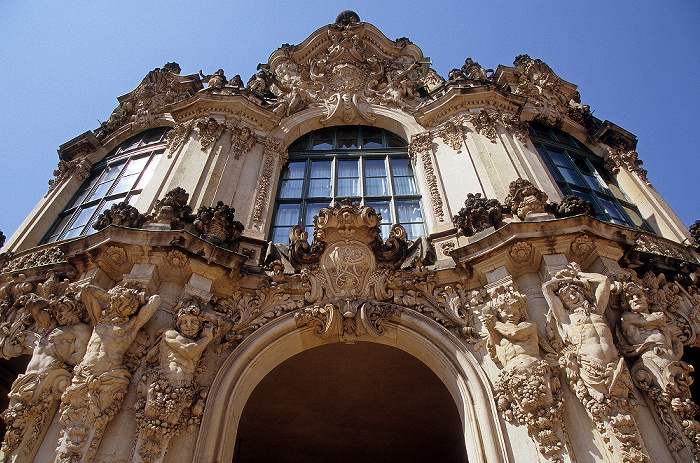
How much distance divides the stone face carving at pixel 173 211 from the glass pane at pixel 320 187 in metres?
2.88

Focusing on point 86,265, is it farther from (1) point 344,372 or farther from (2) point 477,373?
(2) point 477,373

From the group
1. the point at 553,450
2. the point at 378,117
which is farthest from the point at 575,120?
the point at 553,450

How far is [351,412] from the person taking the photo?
892cm

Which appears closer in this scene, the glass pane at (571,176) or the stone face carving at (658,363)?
the stone face carving at (658,363)

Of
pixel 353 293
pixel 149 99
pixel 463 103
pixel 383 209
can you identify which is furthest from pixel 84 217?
pixel 463 103

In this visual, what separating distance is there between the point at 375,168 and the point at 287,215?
2.38 m

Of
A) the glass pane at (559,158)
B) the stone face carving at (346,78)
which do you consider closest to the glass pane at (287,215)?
the stone face carving at (346,78)

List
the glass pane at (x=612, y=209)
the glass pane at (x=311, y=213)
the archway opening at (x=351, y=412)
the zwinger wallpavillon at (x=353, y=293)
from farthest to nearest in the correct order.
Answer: the glass pane at (x=612, y=209) → the glass pane at (x=311, y=213) → the archway opening at (x=351, y=412) → the zwinger wallpavillon at (x=353, y=293)

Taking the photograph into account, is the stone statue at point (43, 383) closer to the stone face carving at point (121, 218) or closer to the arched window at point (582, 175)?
the stone face carving at point (121, 218)

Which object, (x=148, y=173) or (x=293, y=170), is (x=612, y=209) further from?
(x=148, y=173)

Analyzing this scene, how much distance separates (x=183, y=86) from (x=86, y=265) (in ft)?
27.1

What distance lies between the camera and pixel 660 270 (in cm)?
699

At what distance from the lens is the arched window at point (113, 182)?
9812 mm

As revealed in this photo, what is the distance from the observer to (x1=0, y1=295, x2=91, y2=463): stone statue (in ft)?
16.0
